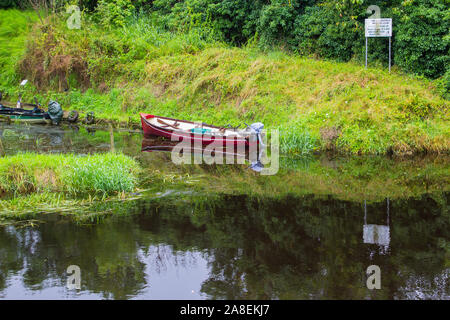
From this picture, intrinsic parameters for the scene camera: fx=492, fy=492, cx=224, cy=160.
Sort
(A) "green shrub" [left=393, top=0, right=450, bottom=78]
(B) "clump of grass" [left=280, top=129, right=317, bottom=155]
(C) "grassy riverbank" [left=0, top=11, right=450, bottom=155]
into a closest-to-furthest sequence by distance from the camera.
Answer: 1. (C) "grassy riverbank" [left=0, top=11, right=450, bottom=155]
2. (B) "clump of grass" [left=280, top=129, right=317, bottom=155]
3. (A) "green shrub" [left=393, top=0, right=450, bottom=78]

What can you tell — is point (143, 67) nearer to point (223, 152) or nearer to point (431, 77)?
point (223, 152)

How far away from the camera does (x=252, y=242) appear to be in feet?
29.6

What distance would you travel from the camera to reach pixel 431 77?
709 inches

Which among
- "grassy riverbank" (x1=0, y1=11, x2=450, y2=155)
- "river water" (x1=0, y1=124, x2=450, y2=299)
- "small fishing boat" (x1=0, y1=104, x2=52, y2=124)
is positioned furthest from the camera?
"small fishing boat" (x1=0, y1=104, x2=52, y2=124)

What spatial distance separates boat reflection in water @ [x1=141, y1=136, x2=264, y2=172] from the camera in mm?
15414

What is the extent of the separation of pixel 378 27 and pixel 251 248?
12286mm

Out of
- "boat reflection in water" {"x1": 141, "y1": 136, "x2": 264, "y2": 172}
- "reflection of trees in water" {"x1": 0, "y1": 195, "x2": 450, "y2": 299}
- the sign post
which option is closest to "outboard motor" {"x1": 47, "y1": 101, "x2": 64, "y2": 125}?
"boat reflection in water" {"x1": 141, "y1": 136, "x2": 264, "y2": 172}

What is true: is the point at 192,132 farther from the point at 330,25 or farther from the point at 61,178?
the point at 330,25

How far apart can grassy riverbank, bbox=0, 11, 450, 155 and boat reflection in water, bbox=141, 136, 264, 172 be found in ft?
4.56

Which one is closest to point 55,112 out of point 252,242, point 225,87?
point 225,87

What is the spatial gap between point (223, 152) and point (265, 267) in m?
8.72

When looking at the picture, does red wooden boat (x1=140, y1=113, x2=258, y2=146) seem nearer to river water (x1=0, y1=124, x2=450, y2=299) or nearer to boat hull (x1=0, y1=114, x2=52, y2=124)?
river water (x1=0, y1=124, x2=450, y2=299)
